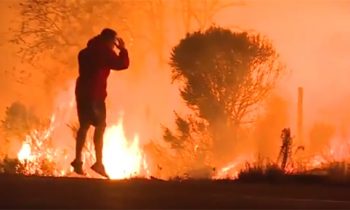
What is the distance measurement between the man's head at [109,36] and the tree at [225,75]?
49.0 feet

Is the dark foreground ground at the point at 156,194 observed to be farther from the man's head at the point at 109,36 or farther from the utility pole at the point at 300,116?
the utility pole at the point at 300,116

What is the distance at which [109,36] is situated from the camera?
1309 centimetres

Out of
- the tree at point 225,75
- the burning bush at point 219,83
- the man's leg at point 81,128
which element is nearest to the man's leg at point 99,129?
the man's leg at point 81,128

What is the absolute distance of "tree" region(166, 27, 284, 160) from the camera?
28078 millimetres

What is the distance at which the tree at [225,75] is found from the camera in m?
28.1

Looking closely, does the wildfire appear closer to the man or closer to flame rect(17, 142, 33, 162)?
flame rect(17, 142, 33, 162)

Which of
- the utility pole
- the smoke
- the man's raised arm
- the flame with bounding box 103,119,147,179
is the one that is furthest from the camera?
the smoke

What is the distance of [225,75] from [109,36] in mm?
15114

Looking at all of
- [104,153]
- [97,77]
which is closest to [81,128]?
[97,77]

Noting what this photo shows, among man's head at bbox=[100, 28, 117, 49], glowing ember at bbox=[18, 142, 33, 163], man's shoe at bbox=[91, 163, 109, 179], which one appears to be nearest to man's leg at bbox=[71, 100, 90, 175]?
man's shoe at bbox=[91, 163, 109, 179]

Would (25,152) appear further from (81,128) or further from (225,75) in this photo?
(81,128)

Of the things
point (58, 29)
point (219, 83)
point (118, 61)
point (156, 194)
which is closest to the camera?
point (156, 194)

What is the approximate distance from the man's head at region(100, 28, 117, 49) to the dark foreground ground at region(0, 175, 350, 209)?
2278mm

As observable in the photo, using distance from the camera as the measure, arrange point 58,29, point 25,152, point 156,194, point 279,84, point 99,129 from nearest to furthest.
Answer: point 156,194 → point 99,129 → point 25,152 → point 279,84 → point 58,29
